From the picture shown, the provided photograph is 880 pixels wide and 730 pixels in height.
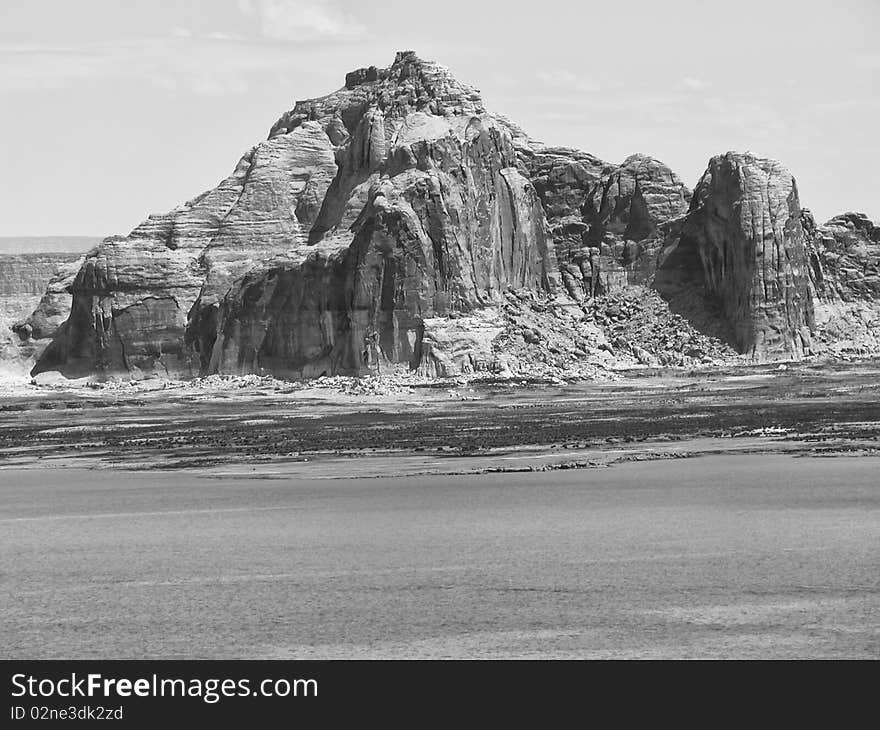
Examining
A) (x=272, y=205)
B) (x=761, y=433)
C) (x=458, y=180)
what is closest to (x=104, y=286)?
(x=272, y=205)

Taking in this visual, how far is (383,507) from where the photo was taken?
1726 inches

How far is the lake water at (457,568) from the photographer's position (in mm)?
25984

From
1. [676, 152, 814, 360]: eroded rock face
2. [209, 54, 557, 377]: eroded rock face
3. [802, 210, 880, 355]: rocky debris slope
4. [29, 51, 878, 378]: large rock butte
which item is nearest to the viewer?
[209, 54, 557, 377]: eroded rock face

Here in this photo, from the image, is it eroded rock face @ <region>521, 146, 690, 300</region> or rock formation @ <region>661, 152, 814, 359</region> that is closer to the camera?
rock formation @ <region>661, 152, 814, 359</region>

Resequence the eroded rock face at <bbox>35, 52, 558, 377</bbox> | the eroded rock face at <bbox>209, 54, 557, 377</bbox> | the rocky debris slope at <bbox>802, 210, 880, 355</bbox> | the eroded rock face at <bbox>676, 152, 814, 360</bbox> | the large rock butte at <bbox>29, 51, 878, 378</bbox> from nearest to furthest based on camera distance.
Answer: the eroded rock face at <bbox>209, 54, 557, 377</bbox>
the eroded rock face at <bbox>35, 52, 558, 377</bbox>
the large rock butte at <bbox>29, 51, 878, 378</bbox>
the eroded rock face at <bbox>676, 152, 814, 360</bbox>
the rocky debris slope at <bbox>802, 210, 880, 355</bbox>

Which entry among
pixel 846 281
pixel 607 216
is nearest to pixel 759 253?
pixel 607 216

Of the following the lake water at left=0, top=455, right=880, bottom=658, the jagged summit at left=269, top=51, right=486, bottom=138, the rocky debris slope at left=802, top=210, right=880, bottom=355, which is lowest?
the lake water at left=0, top=455, right=880, bottom=658

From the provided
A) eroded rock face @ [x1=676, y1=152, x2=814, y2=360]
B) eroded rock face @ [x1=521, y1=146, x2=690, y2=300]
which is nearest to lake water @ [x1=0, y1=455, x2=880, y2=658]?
eroded rock face @ [x1=676, y1=152, x2=814, y2=360]

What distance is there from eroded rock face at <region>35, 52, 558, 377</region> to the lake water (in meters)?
91.5

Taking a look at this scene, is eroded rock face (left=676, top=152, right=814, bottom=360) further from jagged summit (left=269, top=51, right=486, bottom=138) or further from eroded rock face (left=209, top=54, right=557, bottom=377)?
jagged summit (left=269, top=51, right=486, bottom=138)

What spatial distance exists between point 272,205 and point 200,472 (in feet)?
385

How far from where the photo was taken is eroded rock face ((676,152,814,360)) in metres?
150

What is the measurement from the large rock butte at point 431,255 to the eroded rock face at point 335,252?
206 mm
